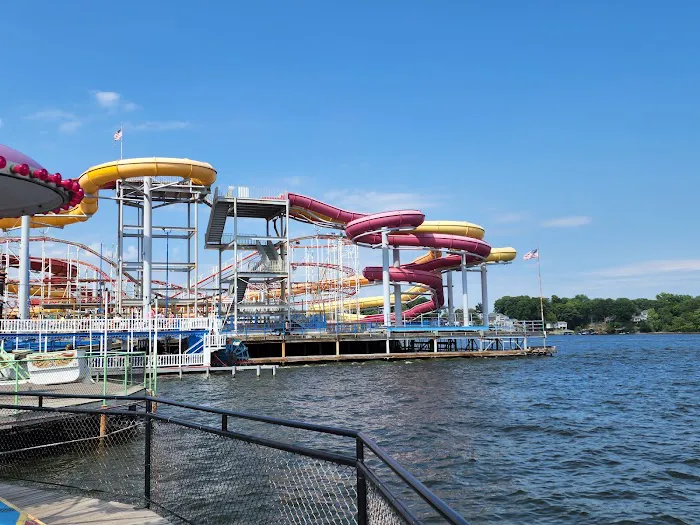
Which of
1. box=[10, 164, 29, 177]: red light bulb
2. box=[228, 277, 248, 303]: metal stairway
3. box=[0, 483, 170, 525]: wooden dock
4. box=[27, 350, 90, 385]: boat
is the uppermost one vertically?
box=[228, 277, 248, 303]: metal stairway

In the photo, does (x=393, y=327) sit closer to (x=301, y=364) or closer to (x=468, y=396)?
(x=301, y=364)

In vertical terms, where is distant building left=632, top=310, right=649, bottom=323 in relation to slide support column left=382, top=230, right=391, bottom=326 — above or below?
below

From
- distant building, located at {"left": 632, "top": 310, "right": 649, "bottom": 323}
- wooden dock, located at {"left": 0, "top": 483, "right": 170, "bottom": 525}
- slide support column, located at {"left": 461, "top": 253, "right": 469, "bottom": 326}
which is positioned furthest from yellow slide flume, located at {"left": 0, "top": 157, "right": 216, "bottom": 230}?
distant building, located at {"left": 632, "top": 310, "right": 649, "bottom": 323}

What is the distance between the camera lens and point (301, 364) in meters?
43.8

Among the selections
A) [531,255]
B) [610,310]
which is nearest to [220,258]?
[531,255]

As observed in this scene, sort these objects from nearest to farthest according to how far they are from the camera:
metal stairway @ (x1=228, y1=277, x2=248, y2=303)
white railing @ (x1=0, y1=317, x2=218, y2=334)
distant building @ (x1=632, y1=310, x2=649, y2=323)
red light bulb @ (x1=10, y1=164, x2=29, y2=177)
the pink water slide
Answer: red light bulb @ (x1=10, y1=164, x2=29, y2=177) < white railing @ (x1=0, y1=317, x2=218, y2=334) < metal stairway @ (x1=228, y1=277, x2=248, y2=303) < the pink water slide < distant building @ (x1=632, y1=310, x2=649, y2=323)

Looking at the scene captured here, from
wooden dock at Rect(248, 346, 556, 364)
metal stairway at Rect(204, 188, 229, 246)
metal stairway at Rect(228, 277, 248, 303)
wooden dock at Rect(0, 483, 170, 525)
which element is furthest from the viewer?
metal stairway at Rect(204, 188, 229, 246)

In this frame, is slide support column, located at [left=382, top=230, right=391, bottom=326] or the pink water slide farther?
slide support column, located at [left=382, top=230, right=391, bottom=326]

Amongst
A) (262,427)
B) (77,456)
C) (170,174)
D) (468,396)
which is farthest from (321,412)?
(170,174)

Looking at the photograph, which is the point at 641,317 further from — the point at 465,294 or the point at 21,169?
the point at 21,169

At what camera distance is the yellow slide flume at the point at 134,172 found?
4141cm

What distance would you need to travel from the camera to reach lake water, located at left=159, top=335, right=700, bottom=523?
10250 millimetres

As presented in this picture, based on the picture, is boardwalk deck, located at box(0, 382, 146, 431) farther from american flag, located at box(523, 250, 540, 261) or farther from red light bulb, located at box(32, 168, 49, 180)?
american flag, located at box(523, 250, 540, 261)

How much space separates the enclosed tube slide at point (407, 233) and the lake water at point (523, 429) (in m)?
17.4
